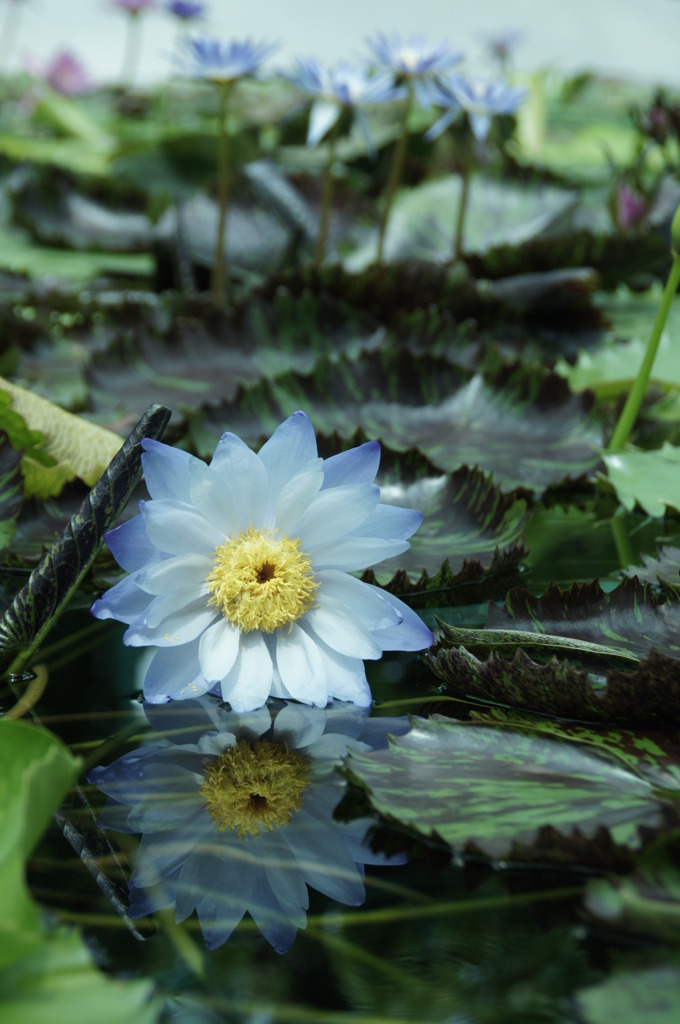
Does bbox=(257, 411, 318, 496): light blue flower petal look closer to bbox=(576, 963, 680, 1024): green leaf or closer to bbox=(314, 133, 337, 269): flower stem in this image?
bbox=(576, 963, 680, 1024): green leaf

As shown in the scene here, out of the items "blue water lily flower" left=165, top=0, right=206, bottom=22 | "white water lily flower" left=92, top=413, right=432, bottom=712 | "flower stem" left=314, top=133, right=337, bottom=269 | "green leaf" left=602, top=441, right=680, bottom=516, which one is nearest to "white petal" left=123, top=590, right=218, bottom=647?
"white water lily flower" left=92, top=413, right=432, bottom=712

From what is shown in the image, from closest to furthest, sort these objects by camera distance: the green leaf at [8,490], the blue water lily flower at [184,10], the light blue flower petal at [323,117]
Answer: the green leaf at [8,490]
the light blue flower petal at [323,117]
the blue water lily flower at [184,10]

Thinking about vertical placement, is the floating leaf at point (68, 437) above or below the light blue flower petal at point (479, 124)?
below

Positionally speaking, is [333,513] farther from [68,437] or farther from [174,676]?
[68,437]

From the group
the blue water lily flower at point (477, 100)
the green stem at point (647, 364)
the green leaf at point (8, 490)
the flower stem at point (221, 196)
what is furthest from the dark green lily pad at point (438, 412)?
the blue water lily flower at point (477, 100)

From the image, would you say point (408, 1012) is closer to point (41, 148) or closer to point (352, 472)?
point (352, 472)

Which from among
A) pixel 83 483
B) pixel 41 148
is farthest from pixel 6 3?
pixel 83 483

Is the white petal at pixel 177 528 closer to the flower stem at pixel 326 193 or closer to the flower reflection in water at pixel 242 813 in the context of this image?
the flower reflection in water at pixel 242 813
